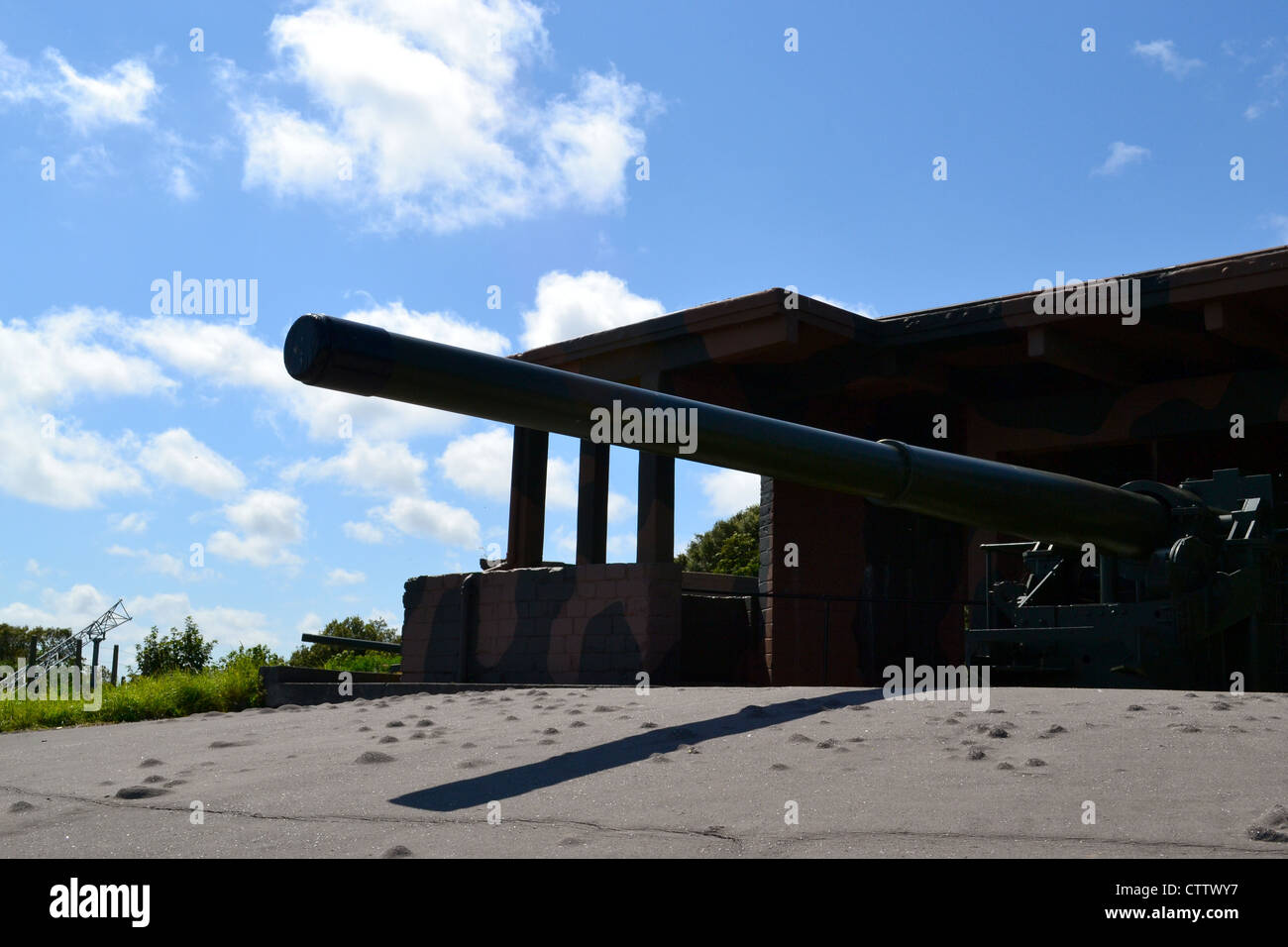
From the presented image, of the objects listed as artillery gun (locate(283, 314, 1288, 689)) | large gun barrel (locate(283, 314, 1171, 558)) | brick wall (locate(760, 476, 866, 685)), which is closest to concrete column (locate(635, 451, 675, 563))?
brick wall (locate(760, 476, 866, 685))

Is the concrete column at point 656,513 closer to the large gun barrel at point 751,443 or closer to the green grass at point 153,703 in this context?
the green grass at point 153,703

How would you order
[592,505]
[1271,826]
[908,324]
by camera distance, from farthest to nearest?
[592,505] < [908,324] < [1271,826]

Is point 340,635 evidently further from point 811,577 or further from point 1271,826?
point 1271,826

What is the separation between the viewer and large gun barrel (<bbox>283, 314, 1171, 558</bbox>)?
500 centimetres

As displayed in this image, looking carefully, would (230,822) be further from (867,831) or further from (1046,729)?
(1046,729)

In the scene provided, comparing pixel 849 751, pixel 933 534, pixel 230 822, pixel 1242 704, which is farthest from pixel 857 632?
pixel 230 822

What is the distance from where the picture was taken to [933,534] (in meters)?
16.7

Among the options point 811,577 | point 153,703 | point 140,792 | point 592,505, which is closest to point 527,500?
point 592,505

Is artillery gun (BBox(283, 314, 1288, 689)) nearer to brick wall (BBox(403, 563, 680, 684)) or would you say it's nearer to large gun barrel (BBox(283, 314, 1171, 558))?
large gun barrel (BBox(283, 314, 1171, 558))

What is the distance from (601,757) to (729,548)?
3178cm

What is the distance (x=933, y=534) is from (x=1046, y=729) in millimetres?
10899

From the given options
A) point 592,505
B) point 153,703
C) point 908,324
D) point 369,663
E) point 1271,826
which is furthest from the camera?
point 369,663

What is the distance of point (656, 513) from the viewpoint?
13508 mm

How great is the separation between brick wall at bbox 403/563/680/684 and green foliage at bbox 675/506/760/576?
842 inches
